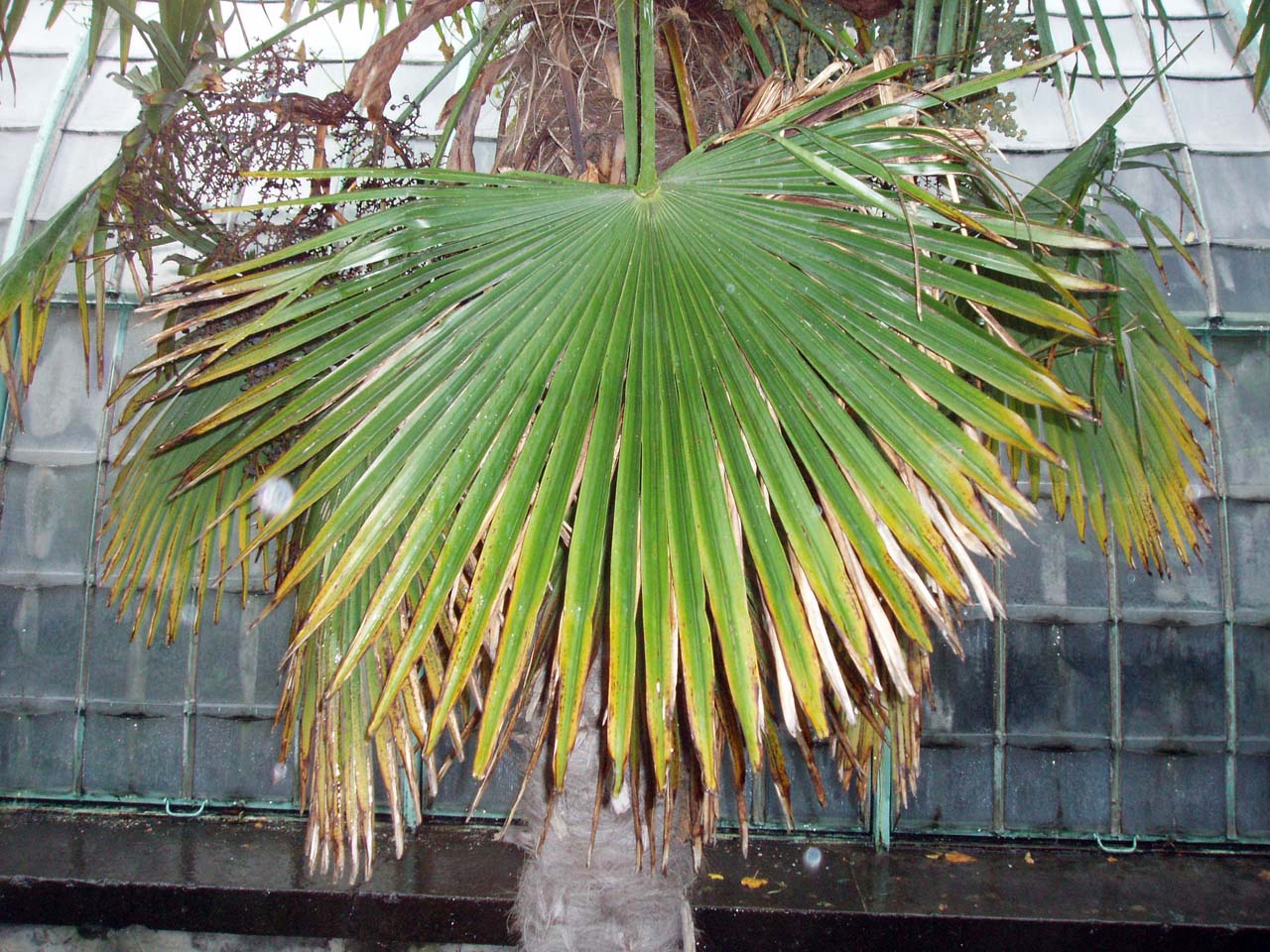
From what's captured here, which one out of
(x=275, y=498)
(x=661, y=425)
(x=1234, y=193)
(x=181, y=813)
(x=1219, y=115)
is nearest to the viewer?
(x=661, y=425)

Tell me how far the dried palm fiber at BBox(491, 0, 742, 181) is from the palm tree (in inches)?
1.2

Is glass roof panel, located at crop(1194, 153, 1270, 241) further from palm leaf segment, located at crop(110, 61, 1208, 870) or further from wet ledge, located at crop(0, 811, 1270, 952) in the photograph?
palm leaf segment, located at crop(110, 61, 1208, 870)

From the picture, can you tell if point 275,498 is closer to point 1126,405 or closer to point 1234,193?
point 1126,405

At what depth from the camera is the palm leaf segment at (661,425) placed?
1.12 m

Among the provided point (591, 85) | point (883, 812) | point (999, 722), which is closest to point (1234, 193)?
point (999, 722)

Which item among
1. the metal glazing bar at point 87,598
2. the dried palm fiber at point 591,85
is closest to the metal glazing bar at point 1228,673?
the dried palm fiber at point 591,85

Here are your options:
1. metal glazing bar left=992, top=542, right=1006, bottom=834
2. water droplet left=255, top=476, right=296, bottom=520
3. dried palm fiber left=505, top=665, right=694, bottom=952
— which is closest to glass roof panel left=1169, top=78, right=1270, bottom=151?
metal glazing bar left=992, top=542, right=1006, bottom=834

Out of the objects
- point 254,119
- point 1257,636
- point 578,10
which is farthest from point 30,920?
point 1257,636

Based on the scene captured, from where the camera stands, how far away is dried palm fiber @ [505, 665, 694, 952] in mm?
1780

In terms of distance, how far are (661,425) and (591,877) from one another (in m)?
1.03

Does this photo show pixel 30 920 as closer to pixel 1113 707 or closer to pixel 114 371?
pixel 114 371

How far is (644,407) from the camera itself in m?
1.25

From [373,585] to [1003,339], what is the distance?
104 centimetres

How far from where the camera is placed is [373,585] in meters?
1.57
